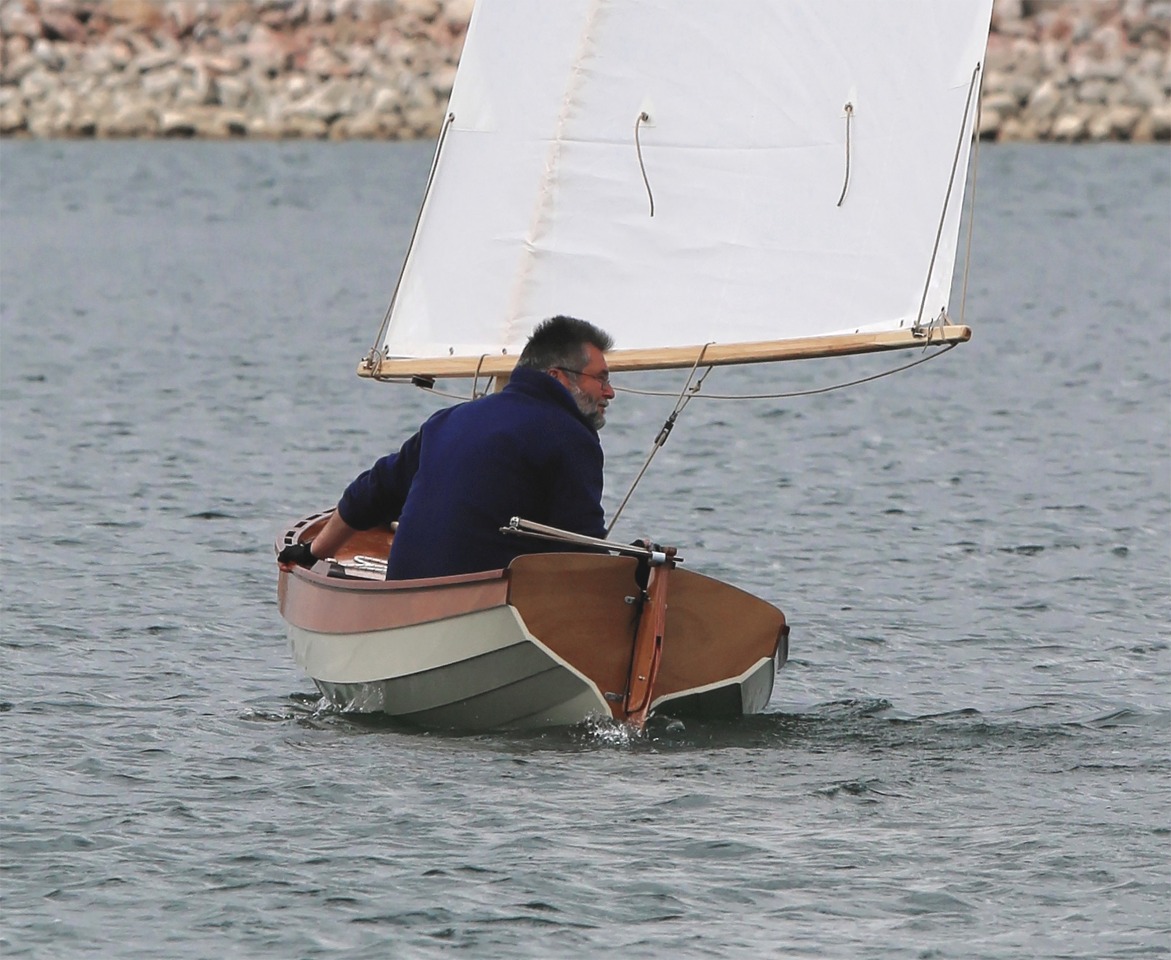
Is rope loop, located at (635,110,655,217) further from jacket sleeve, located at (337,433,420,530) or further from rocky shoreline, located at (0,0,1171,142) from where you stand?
rocky shoreline, located at (0,0,1171,142)

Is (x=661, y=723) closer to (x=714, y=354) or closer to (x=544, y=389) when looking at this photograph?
(x=544, y=389)

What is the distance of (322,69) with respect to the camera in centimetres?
5138

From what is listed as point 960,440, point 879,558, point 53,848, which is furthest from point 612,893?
point 960,440

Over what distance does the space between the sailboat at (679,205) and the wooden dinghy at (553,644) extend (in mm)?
26

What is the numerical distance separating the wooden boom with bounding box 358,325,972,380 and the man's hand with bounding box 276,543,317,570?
0.88 meters

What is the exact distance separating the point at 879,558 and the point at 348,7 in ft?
135

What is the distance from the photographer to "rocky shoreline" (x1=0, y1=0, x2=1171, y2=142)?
49.2 m

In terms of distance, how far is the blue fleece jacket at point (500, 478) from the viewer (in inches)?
354

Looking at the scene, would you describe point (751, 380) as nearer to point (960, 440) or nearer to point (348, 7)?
point (960, 440)

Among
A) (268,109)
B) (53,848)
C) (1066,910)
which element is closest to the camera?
(1066,910)

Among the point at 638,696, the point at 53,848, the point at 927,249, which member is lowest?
the point at 53,848

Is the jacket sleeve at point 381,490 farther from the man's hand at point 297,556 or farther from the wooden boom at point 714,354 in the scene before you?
the wooden boom at point 714,354

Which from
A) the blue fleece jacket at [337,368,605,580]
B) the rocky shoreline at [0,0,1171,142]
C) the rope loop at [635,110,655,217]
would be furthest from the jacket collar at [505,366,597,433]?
the rocky shoreline at [0,0,1171,142]

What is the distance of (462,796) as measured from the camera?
8.46 m
